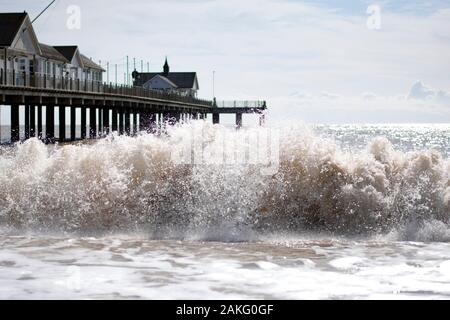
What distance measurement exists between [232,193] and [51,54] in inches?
1756

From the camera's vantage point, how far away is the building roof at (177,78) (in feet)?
343

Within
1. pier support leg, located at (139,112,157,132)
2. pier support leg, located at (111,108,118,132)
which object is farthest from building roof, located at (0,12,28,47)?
pier support leg, located at (139,112,157,132)

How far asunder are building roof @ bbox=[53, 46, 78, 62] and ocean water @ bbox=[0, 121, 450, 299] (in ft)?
151

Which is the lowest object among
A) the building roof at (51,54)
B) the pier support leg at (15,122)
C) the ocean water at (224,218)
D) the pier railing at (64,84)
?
the ocean water at (224,218)

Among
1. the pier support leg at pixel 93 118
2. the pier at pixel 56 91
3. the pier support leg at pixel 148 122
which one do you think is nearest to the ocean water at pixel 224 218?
the pier at pixel 56 91

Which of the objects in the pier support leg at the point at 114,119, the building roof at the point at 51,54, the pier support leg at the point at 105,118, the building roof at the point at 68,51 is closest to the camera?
the building roof at the point at 51,54

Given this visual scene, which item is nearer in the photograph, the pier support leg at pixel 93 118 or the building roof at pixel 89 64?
the pier support leg at pixel 93 118

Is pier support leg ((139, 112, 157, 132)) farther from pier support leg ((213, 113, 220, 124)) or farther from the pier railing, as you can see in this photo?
pier support leg ((213, 113, 220, 124))

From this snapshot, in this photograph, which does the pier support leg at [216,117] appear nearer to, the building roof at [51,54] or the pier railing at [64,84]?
the pier railing at [64,84]

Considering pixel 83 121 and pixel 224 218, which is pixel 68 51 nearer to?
pixel 83 121

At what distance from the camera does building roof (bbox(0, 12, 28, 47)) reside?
42156mm

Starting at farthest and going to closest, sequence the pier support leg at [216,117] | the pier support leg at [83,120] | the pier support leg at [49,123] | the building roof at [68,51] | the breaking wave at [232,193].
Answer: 1. the pier support leg at [216,117]
2. the building roof at [68,51]
3. the pier support leg at [83,120]
4. the pier support leg at [49,123]
5. the breaking wave at [232,193]

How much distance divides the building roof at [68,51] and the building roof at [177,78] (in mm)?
44107
